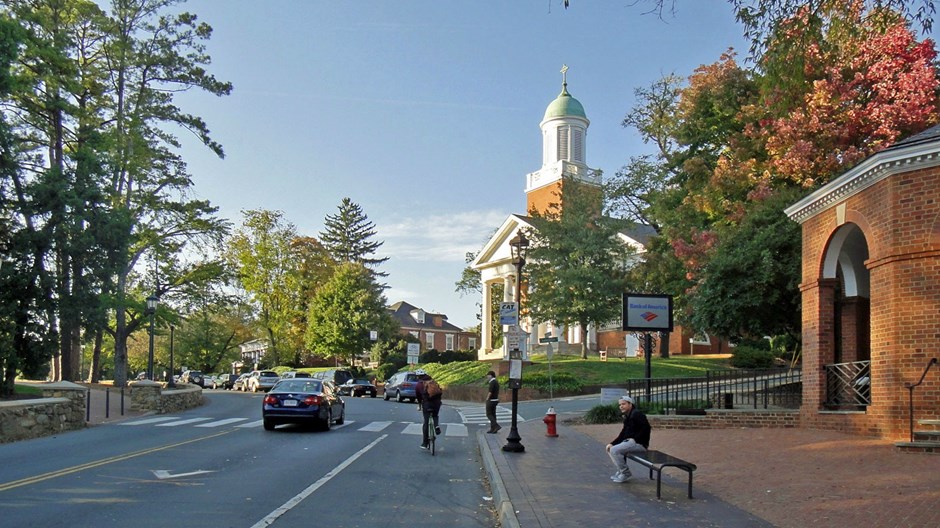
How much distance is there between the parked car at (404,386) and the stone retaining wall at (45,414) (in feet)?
64.1

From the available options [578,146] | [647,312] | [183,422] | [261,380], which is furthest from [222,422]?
[578,146]

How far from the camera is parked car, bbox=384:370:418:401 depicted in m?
39.6

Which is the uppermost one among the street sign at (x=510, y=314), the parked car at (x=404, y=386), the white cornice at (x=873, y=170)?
the white cornice at (x=873, y=170)

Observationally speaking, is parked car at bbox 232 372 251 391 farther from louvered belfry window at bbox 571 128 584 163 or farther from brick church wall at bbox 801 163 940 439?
brick church wall at bbox 801 163 940 439

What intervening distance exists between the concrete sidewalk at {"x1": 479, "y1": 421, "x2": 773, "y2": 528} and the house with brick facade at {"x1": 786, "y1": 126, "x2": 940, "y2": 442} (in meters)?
4.28

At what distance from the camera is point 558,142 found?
65.7 m

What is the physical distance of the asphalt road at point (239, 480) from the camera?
8.95 meters

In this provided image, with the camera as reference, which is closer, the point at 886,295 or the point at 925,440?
the point at 925,440

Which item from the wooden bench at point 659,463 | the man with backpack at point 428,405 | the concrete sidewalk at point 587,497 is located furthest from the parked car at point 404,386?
the wooden bench at point 659,463

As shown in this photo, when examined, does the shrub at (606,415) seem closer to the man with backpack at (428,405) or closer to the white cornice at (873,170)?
the man with backpack at (428,405)

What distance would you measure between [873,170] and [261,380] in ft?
150

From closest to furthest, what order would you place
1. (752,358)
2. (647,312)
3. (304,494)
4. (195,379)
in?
1. (304,494)
2. (647,312)
3. (752,358)
4. (195,379)

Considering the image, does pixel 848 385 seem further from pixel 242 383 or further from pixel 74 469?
pixel 242 383

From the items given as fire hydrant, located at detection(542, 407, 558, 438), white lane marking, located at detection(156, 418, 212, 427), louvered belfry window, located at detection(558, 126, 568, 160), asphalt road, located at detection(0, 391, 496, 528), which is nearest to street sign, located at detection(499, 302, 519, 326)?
fire hydrant, located at detection(542, 407, 558, 438)
